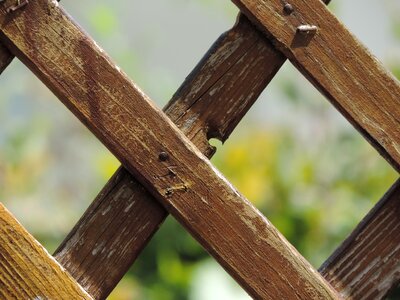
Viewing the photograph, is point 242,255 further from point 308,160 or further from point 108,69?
point 308,160

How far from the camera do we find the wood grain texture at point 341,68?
1424mm

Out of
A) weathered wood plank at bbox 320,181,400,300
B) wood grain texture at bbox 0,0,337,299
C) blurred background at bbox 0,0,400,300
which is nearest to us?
wood grain texture at bbox 0,0,337,299

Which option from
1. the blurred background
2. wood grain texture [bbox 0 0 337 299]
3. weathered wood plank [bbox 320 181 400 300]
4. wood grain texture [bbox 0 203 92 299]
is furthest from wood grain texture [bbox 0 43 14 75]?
the blurred background

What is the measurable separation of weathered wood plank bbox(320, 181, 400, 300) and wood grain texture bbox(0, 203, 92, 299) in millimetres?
487

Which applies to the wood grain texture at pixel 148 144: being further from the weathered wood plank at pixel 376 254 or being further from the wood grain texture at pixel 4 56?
the weathered wood plank at pixel 376 254

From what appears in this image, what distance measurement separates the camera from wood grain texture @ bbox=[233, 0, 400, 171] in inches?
56.1

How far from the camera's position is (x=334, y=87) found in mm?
1450

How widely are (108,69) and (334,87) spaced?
390 millimetres

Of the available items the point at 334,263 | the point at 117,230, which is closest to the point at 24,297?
the point at 117,230

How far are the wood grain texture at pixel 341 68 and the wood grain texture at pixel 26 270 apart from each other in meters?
0.53

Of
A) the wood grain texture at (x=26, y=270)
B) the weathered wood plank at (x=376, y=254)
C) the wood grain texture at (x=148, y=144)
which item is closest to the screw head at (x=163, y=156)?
the wood grain texture at (x=148, y=144)

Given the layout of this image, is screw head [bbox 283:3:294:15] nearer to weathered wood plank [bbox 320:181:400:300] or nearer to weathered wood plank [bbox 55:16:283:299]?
weathered wood plank [bbox 55:16:283:299]

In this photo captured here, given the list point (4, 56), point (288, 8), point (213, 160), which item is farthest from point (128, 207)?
point (213, 160)

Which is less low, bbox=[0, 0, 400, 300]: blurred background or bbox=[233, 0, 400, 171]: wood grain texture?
bbox=[233, 0, 400, 171]: wood grain texture
